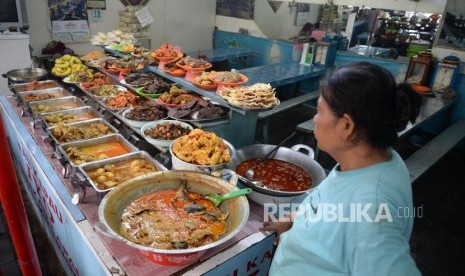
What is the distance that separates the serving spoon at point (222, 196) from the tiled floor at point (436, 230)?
1.76 metres

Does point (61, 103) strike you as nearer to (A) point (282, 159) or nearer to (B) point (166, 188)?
(B) point (166, 188)

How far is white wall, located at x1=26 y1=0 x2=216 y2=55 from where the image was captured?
5.55m

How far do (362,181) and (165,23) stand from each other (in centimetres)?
701

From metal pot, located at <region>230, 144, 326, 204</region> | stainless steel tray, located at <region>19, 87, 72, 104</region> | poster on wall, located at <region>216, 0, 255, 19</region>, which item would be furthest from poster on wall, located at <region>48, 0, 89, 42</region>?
metal pot, located at <region>230, 144, 326, 204</region>

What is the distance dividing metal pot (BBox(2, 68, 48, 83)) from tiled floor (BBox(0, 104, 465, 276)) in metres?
1.54

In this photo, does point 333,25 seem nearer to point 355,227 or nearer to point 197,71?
point 197,71

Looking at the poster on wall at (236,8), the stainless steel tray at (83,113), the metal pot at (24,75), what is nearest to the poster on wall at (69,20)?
the metal pot at (24,75)

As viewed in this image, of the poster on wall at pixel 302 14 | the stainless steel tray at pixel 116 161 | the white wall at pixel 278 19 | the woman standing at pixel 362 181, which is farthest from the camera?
the poster on wall at pixel 302 14

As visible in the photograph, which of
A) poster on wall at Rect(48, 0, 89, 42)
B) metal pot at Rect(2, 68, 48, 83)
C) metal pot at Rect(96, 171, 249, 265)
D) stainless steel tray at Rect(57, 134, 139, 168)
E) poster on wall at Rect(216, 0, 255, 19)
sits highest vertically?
poster on wall at Rect(216, 0, 255, 19)

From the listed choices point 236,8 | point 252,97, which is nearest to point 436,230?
point 252,97

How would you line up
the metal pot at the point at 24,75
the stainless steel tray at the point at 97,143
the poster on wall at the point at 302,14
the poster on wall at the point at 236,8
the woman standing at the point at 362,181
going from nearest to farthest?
the woman standing at the point at 362,181 < the stainless steel tray at the point at 97,143 < the metal pot at the point at 24,75 < the poster on wall at the point at 236,8 < the poster on wall at the point at 302,14

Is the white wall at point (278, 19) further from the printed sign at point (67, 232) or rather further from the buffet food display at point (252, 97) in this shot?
the printed sign at point (67, 232)

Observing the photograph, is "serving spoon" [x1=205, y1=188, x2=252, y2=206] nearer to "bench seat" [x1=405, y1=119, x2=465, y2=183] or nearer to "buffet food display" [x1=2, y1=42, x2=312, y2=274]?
"buffet food display" [x1=2, y1=42, x2=312, y2=274]

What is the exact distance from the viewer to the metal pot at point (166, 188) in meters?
1.41
